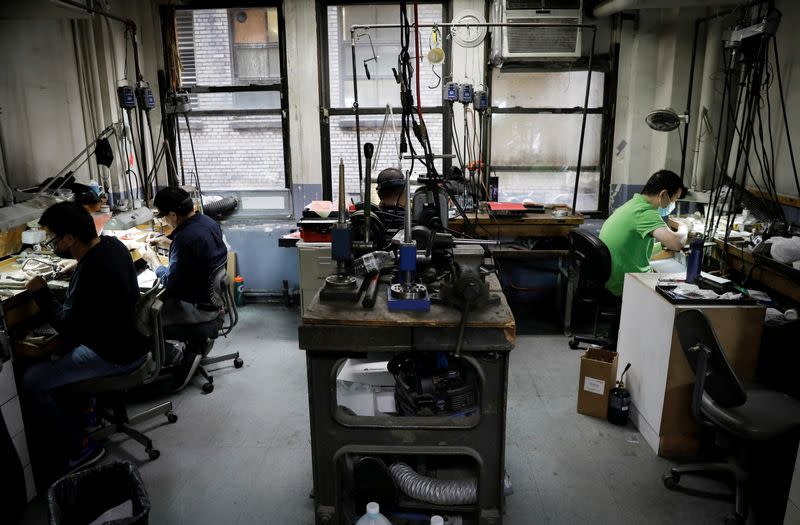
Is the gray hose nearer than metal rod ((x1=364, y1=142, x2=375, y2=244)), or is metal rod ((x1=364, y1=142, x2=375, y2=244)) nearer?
metal rod ((x1=364, y1=142, x2=375, y2=244))

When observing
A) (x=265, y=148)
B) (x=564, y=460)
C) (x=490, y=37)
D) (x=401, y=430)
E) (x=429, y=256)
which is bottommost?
(x=564, y=460)

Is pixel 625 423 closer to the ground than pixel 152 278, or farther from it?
closer to the ground

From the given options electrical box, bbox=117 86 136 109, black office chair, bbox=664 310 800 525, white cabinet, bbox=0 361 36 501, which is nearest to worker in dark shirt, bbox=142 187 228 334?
white cabinet, bbox=0 361 36 501

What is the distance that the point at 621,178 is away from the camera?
464cm

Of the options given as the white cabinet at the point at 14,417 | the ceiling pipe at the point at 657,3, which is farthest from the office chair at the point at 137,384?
the ceiling pipe at the point at 657,3

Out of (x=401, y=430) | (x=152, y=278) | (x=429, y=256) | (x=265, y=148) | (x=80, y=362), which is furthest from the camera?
(x=265, y=148)

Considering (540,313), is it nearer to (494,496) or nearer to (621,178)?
(621,178)

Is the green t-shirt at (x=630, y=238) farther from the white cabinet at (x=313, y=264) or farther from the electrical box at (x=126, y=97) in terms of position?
the electrical box at (x=126, y=97)

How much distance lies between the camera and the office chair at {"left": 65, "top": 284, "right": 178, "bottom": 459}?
2465mm

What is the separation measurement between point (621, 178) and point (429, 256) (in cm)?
300

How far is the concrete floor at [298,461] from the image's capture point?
7.36ft

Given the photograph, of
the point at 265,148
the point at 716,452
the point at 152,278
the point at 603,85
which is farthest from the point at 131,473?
the point at 603,85

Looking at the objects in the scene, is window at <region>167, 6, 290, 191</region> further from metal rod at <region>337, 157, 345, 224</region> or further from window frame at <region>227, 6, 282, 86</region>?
metal rod at <region>337, 157, 345, 224</region>

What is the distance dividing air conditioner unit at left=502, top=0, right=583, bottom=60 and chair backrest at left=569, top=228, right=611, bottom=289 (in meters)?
1.59
